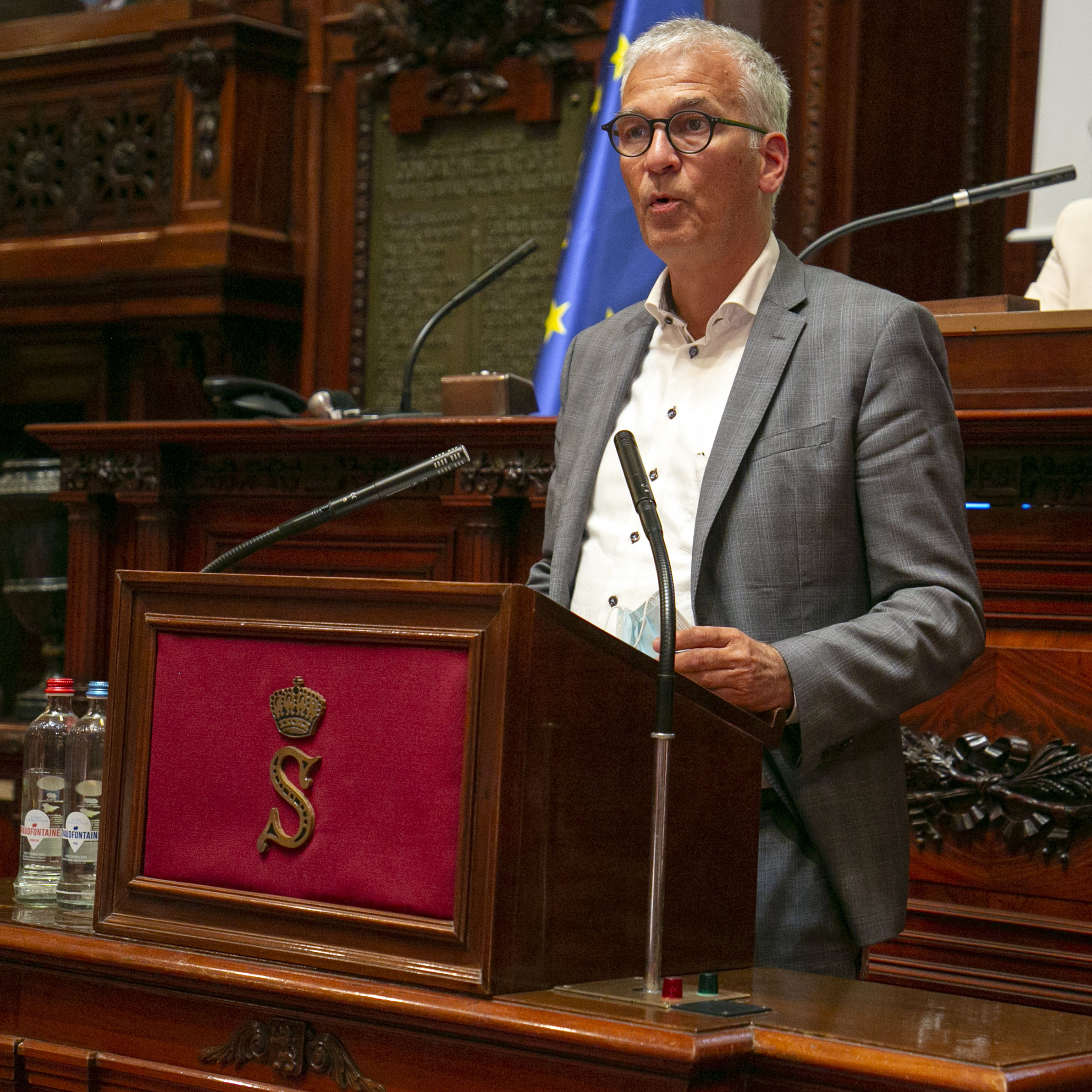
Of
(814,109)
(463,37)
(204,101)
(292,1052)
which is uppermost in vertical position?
(463,37)

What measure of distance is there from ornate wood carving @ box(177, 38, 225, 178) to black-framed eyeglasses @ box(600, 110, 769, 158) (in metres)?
2.98

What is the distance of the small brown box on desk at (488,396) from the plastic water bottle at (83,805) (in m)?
1.34

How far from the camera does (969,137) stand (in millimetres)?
3943

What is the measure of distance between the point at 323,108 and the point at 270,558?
1886 millimetres

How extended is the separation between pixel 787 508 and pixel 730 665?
25 centimetres

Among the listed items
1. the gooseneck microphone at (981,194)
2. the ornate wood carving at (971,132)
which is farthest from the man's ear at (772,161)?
the ornate wood carving at (971,132)

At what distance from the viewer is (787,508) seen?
1664 millimetres

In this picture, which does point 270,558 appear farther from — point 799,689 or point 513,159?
point 799,689

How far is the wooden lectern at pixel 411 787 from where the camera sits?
4.13ft

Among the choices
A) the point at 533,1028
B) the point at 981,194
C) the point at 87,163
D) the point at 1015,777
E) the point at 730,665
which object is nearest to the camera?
the point at 533,1028

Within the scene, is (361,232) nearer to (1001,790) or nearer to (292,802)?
(1001,790)

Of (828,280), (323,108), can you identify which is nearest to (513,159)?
(323,108)

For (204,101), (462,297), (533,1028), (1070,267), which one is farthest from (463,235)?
(533,1028)

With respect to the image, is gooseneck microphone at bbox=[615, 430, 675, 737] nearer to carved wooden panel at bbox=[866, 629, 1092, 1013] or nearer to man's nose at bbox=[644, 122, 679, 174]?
man's nose at bbox=[644, 122, 679, 174]
